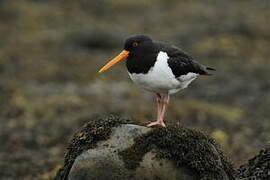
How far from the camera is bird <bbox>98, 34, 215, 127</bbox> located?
838 cm

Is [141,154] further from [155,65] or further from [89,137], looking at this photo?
[155,65]

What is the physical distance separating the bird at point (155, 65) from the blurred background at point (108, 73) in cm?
388

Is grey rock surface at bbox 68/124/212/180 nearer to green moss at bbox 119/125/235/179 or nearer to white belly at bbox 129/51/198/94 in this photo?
green moss at bbox 119/125/235/179

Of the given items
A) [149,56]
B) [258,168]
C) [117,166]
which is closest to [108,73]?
[258,168]

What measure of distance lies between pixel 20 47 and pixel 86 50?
2.62 m

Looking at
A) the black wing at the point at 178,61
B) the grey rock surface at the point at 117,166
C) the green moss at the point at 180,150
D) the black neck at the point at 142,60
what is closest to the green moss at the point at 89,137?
the grey rock surface at the point at 117,166

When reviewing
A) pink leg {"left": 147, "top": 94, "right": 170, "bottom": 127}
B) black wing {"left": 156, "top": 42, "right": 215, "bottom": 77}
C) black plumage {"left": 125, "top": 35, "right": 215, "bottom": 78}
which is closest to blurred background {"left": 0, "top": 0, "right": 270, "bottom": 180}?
pink leg {"left": 147, "top": 94, "right": 170, "bottom": 127}

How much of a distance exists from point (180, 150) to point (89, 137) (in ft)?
4.05

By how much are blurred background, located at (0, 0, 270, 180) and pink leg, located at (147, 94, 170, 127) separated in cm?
337

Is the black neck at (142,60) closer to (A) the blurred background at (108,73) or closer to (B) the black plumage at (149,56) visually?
(B) the black plumage at (149,56)

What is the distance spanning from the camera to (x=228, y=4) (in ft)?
108

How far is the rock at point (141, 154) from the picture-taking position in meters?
7.92

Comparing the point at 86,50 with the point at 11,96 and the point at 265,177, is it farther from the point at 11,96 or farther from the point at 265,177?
the point at 265,177

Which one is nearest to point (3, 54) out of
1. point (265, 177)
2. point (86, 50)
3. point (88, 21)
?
point (86, 50)
